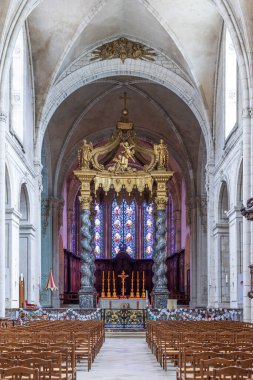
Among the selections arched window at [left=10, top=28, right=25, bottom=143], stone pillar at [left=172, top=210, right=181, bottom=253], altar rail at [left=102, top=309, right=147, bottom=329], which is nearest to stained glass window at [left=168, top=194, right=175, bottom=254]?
stone pillar at [left=172, top=210, right=181, bottom=253]

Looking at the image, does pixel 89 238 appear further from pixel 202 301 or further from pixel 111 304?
pixel 202 301

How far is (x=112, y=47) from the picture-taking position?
33.3 metres

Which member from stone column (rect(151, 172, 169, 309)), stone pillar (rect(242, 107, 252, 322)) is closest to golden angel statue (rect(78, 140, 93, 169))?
stone column (rect(151, 172, 169, 309))

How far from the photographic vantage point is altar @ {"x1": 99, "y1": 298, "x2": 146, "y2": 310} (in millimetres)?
32656

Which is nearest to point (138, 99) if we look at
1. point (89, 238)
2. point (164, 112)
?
point (164, 112)

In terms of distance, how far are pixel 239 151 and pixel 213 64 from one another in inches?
233

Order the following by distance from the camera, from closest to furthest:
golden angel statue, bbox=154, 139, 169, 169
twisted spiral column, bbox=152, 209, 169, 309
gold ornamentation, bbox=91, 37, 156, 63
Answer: twisted spiral column, bbox=152, 209, 169, 309 < golden angel statue, bbox=154, 139, 169, 169 < gold ornamentation, bbox=91, 37, 156, 63

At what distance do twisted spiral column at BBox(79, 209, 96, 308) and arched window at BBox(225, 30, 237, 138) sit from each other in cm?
681

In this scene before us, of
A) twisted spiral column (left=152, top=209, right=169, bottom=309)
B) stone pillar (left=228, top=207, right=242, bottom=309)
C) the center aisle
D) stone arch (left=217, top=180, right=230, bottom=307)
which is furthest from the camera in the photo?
twisted spiral column (left=152, top=209, right=169, bottom=309)

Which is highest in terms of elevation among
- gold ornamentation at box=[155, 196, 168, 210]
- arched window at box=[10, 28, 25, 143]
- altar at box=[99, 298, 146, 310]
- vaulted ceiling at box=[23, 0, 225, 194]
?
vaulted ceiling at box=[23, 0, 225, 194]

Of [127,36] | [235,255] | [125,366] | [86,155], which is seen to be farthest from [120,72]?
[125,366]

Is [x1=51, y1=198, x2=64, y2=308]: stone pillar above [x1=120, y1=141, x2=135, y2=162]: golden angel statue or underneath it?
underneath

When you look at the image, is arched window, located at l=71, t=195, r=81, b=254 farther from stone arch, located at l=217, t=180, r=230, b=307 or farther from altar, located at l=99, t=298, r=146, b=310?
stone arch, located at l=217, t=180, r=230, b=307

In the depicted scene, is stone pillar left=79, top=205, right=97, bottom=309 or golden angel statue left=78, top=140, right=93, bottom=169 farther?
golden angel statue left=78, top=140, right=93, bottom=169
